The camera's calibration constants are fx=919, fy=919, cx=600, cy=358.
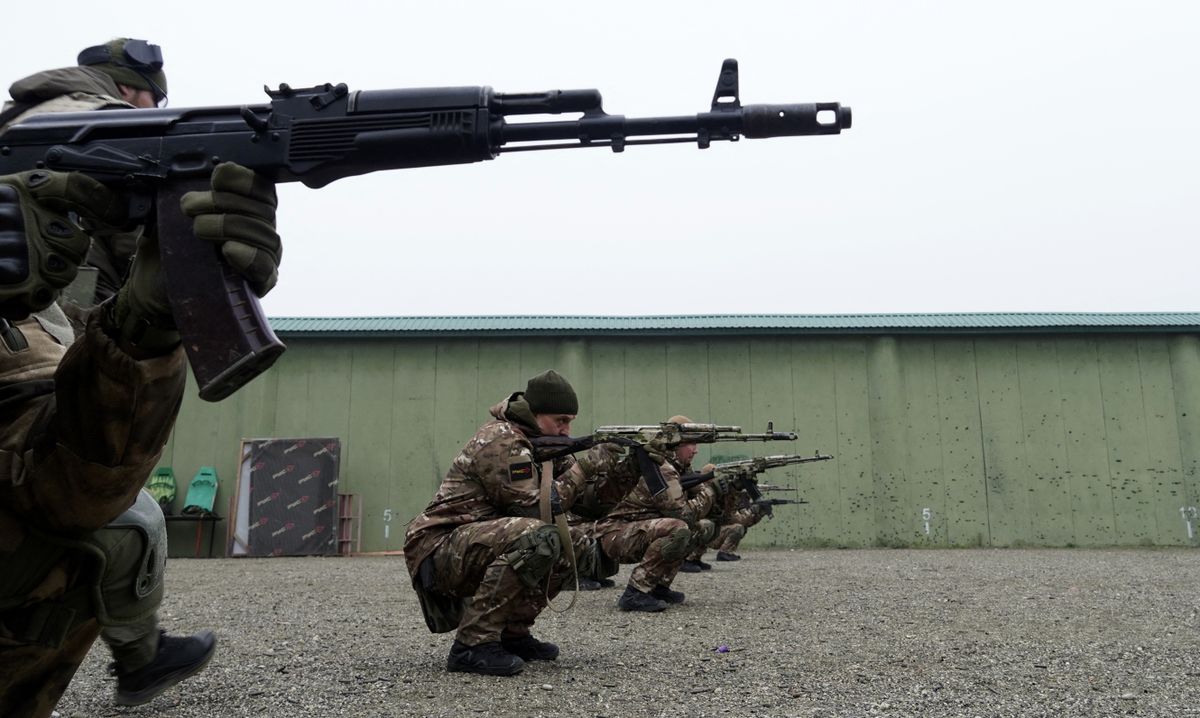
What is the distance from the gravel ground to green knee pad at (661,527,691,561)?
0.46 m

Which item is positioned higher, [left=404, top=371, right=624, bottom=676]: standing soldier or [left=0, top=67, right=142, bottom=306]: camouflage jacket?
[left=0, top=67, right=142, bottom=306]: camouflage jacket

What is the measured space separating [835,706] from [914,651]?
1.60m

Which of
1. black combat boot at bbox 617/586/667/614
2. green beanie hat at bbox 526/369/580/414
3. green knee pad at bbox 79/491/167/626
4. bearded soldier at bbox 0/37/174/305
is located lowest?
black combat boot at bbox 617/586/667/614

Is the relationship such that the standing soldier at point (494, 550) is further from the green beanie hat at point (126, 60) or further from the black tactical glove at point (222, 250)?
the black tactical glove at point (222, 250)

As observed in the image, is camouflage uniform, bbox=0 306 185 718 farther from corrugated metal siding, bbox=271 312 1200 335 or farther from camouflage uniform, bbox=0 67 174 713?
corrugated metal siding, bbox=271 312 1200 335

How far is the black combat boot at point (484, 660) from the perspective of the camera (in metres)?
4.55

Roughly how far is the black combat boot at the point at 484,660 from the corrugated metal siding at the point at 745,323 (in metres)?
13.9

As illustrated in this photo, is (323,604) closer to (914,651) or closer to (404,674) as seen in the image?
(404,674)

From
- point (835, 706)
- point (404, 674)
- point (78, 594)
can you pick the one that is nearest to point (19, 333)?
point (78, 594)

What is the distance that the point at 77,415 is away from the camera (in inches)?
89.4

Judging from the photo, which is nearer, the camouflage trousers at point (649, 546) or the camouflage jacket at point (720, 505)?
the camouflage trousers at point (649, 546)

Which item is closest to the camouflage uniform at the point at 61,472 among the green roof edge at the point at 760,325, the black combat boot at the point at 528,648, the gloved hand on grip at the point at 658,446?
the black combat boot at the point at 528,648

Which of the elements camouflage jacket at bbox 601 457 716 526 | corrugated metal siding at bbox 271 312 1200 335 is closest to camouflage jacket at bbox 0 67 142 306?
camouflage jacket at bbox 601 457 716 526

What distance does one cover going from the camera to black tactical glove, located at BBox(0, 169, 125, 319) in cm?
218
